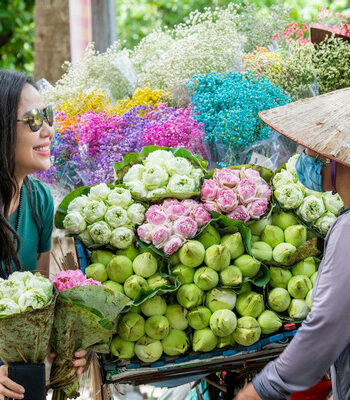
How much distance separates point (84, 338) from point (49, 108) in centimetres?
79

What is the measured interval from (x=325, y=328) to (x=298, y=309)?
1.47 feet

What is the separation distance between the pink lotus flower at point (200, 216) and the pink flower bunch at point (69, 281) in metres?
0.38

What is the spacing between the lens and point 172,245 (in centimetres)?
178

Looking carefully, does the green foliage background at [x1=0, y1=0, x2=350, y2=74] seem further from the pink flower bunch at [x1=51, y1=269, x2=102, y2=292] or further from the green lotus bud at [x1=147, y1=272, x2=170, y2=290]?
the pink flower bunch at [x1=51, y1=269, x2=102, y2=292]

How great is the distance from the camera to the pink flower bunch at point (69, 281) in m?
1.62

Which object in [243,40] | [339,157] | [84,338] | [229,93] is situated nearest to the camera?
[339,157]

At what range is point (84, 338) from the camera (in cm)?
163

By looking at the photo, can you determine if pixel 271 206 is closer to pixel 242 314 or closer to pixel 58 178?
pixel 242 314

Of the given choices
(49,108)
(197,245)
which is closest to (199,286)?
(197,245)

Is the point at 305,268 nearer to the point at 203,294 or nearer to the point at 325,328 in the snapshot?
the point at 203,294

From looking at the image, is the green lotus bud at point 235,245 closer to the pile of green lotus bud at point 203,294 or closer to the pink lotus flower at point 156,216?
the pile of green lotus bud at point 203,294

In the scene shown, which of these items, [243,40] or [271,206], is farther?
[243,40]

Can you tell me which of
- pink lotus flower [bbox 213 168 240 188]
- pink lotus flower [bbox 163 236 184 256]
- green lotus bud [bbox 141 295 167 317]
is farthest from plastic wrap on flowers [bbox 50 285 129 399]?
pink lotus flower [bbox 213 168 240 188]

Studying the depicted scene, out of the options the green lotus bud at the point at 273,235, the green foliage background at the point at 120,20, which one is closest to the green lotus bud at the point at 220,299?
the green lotus bud at the point at 273,235
